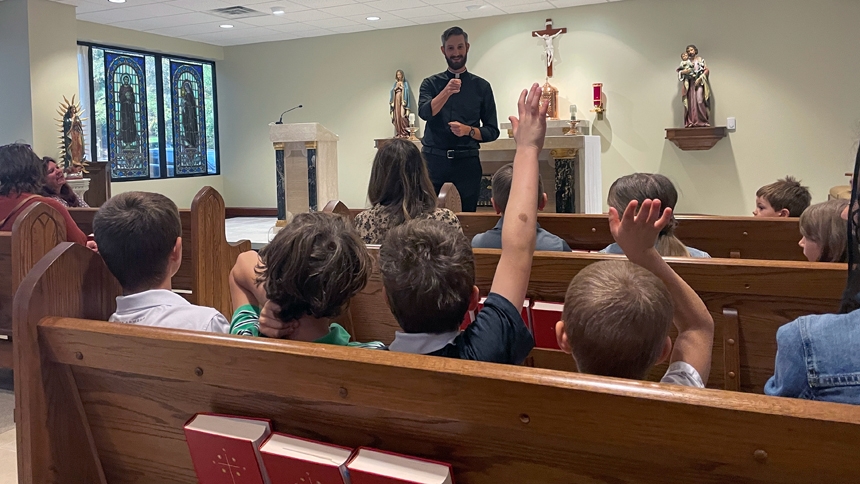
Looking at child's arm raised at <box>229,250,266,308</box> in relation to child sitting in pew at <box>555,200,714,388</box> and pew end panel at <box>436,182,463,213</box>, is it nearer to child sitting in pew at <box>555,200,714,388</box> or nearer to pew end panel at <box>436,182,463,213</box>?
child sitting in pew at <box>555,200,714,388</box>

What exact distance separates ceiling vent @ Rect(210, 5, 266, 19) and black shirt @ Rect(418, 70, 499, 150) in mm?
4601

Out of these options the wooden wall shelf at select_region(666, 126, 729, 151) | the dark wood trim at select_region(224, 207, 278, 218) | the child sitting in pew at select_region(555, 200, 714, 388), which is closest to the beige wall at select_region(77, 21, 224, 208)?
the dark wood trim at select_region(224, 207, 278, 218)

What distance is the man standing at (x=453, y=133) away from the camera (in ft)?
12.8

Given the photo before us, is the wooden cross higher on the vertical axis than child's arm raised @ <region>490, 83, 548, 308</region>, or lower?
higher

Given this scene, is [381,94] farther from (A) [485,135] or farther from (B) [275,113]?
(A) [485,135]

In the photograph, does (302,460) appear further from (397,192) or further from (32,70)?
(32,70)

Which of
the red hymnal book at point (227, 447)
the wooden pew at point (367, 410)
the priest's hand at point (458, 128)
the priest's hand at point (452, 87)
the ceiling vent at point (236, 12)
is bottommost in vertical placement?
the red hymnal book at point (227, 447)

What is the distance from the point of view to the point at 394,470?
0.90m

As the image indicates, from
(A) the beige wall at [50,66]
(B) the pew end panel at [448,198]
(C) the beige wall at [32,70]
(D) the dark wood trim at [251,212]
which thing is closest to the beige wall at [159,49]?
(D) the dark wood trim at [251,212]

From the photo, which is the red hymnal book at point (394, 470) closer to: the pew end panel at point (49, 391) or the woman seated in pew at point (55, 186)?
the pew end panel at point (49, 391)

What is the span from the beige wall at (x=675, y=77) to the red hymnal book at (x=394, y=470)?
717 cm

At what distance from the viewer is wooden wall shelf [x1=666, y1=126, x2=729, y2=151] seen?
7.67 meters

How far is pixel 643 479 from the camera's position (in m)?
0.81

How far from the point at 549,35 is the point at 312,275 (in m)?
7.64
